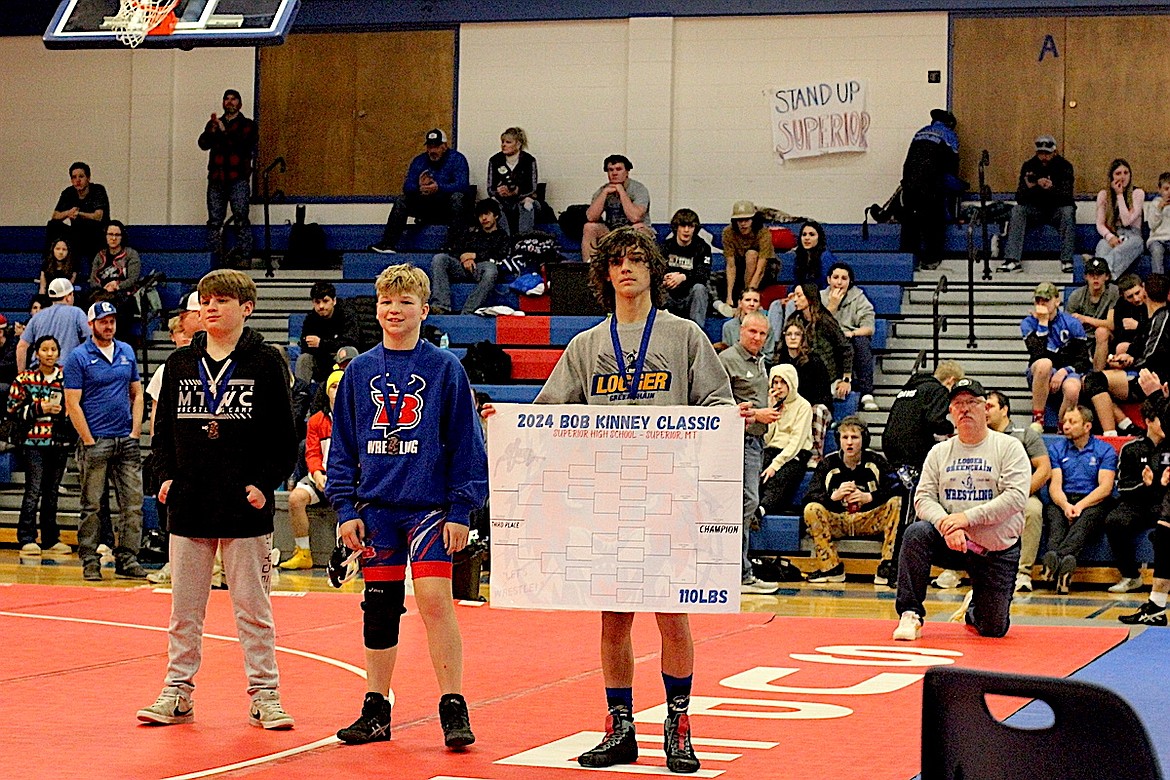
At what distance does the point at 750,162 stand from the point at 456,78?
3.54 m

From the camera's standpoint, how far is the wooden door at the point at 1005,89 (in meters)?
16.4

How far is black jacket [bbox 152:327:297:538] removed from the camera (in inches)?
219

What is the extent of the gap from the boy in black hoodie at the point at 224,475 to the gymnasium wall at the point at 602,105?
11.8 m

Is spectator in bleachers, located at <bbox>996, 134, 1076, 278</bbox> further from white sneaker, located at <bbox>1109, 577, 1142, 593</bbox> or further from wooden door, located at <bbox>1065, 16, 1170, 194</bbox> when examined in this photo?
white sneaker, located at <bbox>1109, 577, 1142, 593</bbox>

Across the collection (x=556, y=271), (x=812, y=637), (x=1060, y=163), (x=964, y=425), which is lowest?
(x=812, y=637)

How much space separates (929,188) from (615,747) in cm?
1144

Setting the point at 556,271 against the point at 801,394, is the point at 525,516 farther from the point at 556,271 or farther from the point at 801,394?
the point at 556,271

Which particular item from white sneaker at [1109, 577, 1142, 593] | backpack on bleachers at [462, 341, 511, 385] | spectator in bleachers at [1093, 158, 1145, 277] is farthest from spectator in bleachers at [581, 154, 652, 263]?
white sneaker at [1109, 577, 1142, 593]

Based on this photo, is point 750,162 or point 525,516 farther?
point 750,162

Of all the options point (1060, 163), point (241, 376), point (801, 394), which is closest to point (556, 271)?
point (801, 394)

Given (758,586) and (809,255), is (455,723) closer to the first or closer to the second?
(758,586)

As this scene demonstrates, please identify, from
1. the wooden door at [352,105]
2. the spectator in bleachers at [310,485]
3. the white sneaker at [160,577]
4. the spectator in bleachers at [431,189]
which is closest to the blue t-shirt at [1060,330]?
the spectator in bleachers at [310,485]

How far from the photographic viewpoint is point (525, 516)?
5.18m

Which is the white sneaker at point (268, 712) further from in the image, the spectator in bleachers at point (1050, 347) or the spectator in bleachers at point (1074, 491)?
the spectator in bleachers at point (1050, 347)
